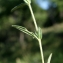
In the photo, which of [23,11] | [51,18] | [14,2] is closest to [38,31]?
[14,2]

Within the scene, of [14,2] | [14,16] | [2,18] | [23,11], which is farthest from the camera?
[14,16]

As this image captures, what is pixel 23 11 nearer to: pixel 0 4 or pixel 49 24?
pixel 0 4

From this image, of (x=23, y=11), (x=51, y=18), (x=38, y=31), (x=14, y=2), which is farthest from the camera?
(x=51, y=18)

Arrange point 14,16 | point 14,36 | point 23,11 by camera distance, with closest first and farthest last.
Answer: point 23,11
point 14,16
point 14,36

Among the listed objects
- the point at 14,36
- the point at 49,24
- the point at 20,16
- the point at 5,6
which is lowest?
the point at 49,24

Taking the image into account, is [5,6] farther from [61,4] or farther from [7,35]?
[7,35]

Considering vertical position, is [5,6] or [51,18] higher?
[5,6]

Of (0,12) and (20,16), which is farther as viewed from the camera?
(20,16)

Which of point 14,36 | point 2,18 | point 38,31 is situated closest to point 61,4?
point 2,18

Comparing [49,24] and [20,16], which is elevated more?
[20,16]
